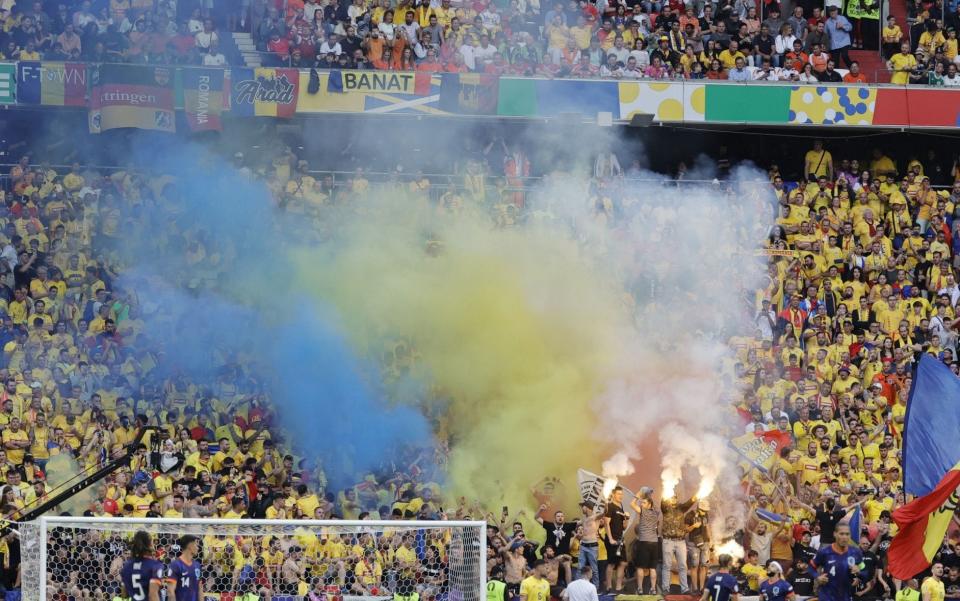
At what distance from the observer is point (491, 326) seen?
19.1 metres

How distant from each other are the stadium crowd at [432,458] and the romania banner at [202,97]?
64cm

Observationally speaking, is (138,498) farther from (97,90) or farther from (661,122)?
(661,122)

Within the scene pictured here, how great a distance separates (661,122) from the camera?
22.2 m

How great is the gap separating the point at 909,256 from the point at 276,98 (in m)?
7.81

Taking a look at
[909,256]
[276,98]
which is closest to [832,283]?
[909,256]

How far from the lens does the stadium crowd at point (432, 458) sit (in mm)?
14758

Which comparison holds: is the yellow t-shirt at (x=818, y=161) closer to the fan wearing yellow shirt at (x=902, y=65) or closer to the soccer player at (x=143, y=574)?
the fan wearing yellow shirt at (x=902, y=65)

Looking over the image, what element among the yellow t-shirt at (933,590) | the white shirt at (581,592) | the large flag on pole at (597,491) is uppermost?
the white shirt at (581,592)

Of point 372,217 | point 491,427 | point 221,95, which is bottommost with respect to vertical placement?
point 491,427

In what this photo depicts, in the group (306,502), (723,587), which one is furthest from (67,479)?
(723,587)

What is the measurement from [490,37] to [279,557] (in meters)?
9.95

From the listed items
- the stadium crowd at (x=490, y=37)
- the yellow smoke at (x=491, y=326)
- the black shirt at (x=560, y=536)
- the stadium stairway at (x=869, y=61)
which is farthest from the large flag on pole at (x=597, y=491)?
the stadium stairway at (x=869, y=61)

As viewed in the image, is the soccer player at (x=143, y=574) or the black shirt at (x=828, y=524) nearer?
the soccer player at (x=143, y=574)

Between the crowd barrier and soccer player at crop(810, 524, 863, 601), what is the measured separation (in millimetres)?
7911
